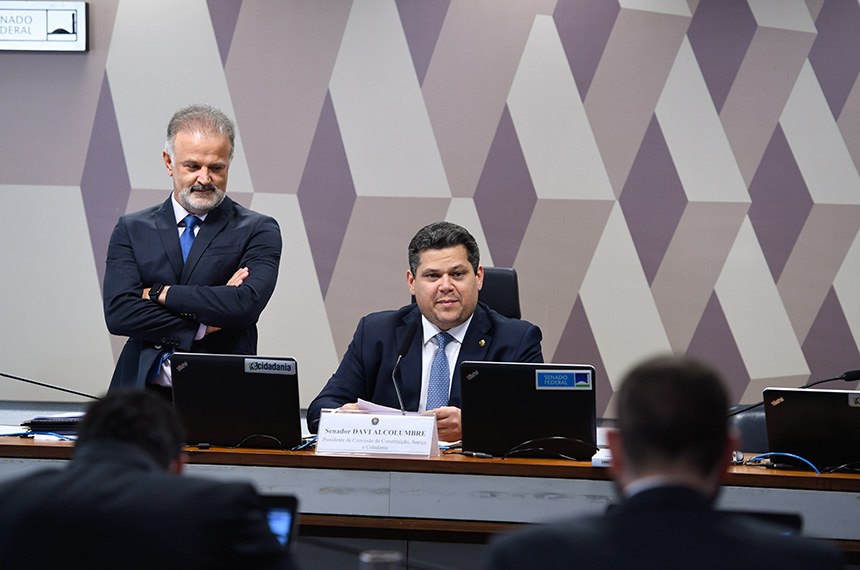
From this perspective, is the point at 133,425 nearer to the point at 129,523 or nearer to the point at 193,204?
the point at 129,523

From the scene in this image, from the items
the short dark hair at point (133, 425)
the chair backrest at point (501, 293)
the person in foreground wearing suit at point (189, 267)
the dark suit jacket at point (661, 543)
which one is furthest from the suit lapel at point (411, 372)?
the dark suit jacket at point (661, 543)

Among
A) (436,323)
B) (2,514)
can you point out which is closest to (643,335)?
(436,323)

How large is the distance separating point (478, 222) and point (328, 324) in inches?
32.9

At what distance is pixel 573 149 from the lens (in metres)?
4.84

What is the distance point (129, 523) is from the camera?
1354mm

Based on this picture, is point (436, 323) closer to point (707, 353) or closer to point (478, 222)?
point (478, 222)

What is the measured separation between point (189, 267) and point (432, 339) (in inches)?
34.7

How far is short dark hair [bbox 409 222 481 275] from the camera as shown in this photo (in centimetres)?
368

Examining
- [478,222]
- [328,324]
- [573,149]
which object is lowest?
[328,324]

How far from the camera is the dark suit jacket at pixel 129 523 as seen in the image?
1.35 meters

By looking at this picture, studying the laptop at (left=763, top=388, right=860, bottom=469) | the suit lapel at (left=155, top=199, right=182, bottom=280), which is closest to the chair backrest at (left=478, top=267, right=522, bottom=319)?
the suit lapel at (left=155, top=199, right=182, bottom=280)

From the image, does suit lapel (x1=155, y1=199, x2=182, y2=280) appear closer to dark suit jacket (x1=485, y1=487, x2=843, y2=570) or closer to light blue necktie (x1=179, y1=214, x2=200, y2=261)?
light blue necktie (x1=179, y1=214, x2=200, y2=261)

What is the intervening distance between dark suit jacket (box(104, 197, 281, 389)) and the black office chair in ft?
2.06

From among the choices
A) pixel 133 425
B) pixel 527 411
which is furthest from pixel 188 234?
pixel 133 425
